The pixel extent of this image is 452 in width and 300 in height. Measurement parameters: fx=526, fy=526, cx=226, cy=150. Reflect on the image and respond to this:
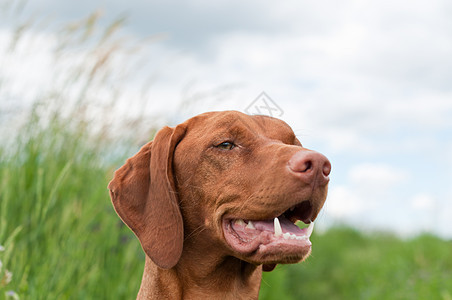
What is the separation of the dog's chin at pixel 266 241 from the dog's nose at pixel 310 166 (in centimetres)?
27

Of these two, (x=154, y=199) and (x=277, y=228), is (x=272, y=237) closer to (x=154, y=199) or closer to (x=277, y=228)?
(x=277, y=228)

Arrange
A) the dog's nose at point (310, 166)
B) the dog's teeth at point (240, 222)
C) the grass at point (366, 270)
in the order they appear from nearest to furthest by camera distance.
A: the dog's nose at point (310, 166) → the dog's teeth at point (240, 222) → the grass at point (366, 270)

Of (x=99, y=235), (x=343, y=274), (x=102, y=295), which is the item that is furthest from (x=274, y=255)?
(x=343, y=274)

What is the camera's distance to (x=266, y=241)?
2.29 metres

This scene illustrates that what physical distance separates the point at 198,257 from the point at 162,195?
1.16ft

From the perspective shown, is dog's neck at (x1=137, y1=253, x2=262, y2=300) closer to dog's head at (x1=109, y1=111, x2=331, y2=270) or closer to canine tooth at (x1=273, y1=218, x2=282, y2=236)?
dog's head at (x1=109, y1=111, x2=331, y2=270)

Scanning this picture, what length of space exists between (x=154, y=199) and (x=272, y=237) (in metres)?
0.65

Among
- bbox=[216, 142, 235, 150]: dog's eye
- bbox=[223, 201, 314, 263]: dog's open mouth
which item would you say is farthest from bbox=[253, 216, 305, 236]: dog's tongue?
bbox=[216, 142, 235, 150]: dog's eye

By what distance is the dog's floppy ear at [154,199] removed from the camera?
8.24 ft

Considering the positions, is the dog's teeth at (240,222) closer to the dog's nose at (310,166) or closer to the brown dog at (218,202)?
the brown dog at (218,202)

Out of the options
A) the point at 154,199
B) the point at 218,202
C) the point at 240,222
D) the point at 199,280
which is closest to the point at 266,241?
the point at 240,222

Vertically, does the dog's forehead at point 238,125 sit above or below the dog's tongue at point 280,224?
above

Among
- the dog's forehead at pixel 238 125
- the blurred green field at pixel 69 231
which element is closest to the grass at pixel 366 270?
the blurred green field at pixel 69 231

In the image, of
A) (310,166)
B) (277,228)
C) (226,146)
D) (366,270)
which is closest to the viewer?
(310,166)
